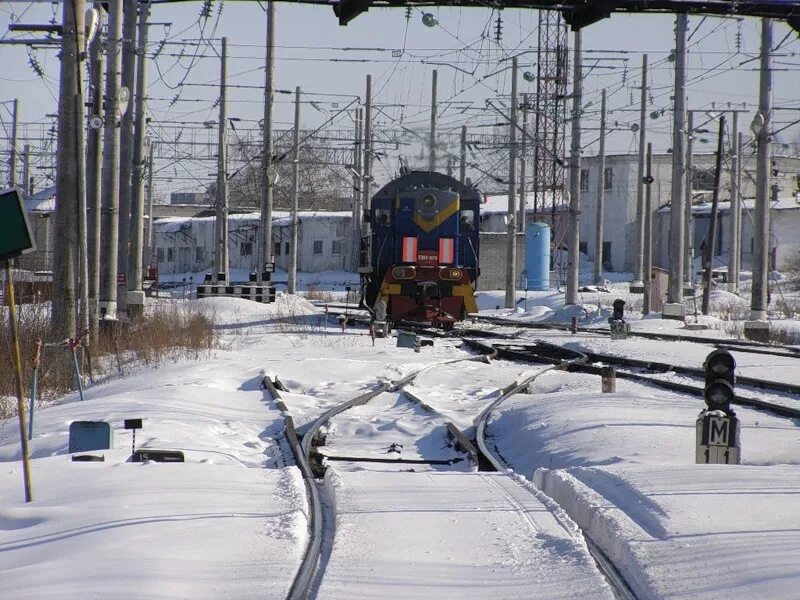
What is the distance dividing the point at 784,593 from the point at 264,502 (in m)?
Answer: 3.34

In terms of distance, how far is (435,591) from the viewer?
534 centimetres

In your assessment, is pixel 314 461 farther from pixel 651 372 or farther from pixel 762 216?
pixel 762 216

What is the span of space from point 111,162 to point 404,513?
15.7m

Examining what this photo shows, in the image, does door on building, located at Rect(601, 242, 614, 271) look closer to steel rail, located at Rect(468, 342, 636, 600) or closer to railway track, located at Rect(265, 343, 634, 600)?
steel rail, located at Rect(468, 342, 636, 600)

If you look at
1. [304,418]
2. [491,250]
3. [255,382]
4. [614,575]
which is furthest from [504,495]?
[491,250]

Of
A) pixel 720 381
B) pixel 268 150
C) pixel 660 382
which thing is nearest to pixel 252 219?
pixel 268 150

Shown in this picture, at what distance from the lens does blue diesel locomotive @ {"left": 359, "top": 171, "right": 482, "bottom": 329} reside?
1082 inches

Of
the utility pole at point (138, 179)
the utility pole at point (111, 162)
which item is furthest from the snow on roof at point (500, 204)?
the utility pole at point (111, 162)

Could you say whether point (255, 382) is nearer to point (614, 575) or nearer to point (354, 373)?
point (354, 373)

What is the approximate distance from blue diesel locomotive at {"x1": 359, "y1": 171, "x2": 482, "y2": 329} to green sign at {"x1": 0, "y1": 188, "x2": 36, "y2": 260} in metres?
20.5

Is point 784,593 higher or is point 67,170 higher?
point 67,170

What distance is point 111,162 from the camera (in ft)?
70.3

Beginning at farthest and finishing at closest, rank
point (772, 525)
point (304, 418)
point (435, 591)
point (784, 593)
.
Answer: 1. point (304, 418)
2. point (772, 525)
3. point (435, 591)
4. point (784, 593)

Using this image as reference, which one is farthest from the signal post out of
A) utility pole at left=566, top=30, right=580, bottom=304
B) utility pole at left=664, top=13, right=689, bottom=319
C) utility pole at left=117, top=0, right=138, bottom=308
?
utility pole at left=566, top=30, right=580, bottom=304
